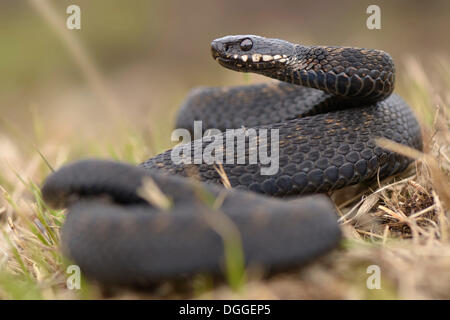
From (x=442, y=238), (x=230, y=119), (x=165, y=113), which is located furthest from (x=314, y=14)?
(x=442, y=238)

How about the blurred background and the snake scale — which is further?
the blurred background

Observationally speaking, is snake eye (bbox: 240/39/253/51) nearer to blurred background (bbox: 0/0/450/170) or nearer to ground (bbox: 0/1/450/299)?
ground (bbox: 0/1/450/299)

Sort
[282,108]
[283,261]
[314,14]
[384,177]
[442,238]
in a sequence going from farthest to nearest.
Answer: [314,14] < [282,108] < [384,177] < [442,238] < [283,261]

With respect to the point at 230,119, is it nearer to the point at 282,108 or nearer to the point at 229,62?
the point at 282,108

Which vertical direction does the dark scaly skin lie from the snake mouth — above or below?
below

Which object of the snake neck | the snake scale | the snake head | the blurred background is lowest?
the blurred background

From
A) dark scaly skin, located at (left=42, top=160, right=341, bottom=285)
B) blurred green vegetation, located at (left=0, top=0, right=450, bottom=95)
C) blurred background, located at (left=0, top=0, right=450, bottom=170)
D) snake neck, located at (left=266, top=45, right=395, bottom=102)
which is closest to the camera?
dark scaly skin, located at (left=42, top=160, right=341, bottom=285)

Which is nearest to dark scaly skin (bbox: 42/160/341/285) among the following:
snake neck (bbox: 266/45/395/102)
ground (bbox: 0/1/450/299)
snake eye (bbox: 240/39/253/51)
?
ground (bbox: 0/1/450/299)
